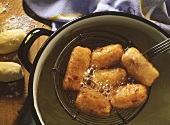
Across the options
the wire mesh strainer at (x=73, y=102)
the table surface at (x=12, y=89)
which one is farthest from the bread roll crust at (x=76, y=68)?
the table surface at (x=12, y=89)

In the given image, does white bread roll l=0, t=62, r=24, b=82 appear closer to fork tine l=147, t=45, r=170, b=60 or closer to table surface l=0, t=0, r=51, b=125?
table surface l=0, t=0, r=51, b=125

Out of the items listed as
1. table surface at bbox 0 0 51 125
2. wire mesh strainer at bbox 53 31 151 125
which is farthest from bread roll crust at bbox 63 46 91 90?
table surface at bbox 0 0 51 125

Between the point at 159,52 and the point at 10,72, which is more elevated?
the point at 159,52

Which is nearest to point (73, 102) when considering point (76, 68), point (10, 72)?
point (76, 68)

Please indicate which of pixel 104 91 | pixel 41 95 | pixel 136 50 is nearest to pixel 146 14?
pixel 136 50

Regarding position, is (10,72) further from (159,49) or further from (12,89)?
(159,49)

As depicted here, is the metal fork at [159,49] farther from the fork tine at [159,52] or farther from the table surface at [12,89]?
the table surface at [12,89]

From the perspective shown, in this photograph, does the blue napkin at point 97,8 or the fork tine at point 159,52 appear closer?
the fork tine at point 159,52
